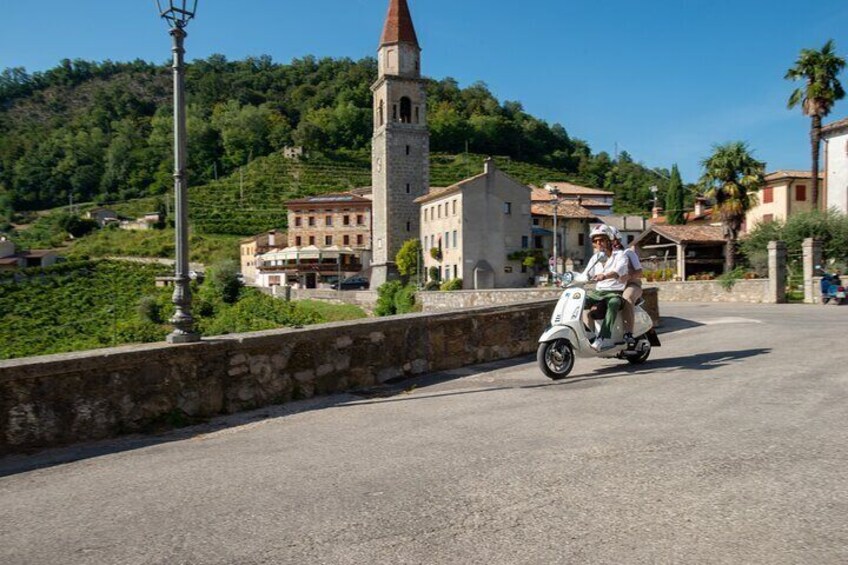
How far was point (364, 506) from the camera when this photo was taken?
342 cm

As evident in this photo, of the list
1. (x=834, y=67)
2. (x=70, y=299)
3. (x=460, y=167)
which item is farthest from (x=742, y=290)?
(x=460, y=167)

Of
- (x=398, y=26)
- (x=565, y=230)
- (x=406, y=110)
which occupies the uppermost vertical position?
(x=398, y=26)

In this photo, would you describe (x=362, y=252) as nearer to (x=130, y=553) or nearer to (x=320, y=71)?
(x=130, y=553)

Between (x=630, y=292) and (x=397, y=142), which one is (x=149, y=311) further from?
(x=630, y=292)

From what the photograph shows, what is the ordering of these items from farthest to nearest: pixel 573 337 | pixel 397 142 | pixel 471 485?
pixel 397 142, pixel 573 337, pixel 471 485

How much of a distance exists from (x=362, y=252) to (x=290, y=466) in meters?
81.5

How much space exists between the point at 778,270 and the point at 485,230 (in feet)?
102

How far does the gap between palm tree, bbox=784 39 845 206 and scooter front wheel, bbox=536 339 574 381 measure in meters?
36.5

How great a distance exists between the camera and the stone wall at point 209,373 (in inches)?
199

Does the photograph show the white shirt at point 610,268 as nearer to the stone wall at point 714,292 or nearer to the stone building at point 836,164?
the stone wall at point 714,292

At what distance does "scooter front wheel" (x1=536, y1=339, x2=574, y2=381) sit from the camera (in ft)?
24.8

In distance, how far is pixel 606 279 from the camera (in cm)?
822

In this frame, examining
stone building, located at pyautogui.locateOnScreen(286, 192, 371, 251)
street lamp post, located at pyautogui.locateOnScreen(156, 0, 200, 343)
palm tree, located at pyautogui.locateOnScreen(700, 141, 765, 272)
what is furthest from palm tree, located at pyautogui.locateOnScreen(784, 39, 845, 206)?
stone building, located at pyautogui.locateOnScreen(286, 192, 371, 251)

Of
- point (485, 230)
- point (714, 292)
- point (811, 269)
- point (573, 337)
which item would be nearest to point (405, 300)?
point (485, 230)
